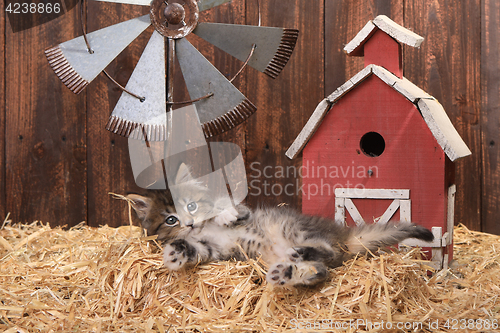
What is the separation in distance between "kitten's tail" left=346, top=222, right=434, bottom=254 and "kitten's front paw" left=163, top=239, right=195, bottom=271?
0.65 meters

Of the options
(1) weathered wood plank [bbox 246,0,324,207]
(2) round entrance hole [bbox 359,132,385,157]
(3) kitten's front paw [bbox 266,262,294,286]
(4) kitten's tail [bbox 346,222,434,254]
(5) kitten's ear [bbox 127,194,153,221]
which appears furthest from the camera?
(1) weathered wood plank [bbox 246,0,324,207]

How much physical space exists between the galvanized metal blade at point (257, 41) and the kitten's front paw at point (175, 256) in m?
0.97

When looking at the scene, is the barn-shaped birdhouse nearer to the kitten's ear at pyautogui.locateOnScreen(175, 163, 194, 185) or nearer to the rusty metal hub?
the kitten's ear at pyautogui.locateOnScreen(175, 163, 194, 185)

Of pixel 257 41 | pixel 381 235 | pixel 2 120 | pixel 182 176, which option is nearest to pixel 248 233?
pixel 182 176

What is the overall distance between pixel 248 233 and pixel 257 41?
3.00 feet

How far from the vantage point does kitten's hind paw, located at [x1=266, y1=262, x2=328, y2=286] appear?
1253 mm

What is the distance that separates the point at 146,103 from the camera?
5.91 ft

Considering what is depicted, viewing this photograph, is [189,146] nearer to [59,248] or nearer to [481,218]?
[59,248]

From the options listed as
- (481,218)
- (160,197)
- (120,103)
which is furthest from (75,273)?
(481,218)

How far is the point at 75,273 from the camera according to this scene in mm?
1724

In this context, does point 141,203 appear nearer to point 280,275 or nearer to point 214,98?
point 214,98

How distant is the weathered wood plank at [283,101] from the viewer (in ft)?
8.38

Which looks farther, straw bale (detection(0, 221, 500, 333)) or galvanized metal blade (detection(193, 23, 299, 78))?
galvanized metal blade (detection(193, 23, 299, 78))

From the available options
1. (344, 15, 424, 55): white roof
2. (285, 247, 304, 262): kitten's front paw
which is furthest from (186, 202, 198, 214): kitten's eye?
(344, 15, 424, 55): white roof
